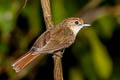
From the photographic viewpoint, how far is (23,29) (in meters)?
5.73

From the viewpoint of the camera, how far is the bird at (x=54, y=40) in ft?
15.1

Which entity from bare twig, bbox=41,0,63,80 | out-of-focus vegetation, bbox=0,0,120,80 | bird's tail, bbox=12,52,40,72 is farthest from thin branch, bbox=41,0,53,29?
out-of-focus vegetation, bbox=0,0,120,80

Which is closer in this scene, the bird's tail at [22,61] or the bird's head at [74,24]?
the bird's tail at [22,61]

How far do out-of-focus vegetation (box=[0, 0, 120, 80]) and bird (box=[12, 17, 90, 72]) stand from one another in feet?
0.45

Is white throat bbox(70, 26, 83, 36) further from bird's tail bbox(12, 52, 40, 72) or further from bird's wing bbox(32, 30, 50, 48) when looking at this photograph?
bird's tail bbox(12, 52, 40, 72)

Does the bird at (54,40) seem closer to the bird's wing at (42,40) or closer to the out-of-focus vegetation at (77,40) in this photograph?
the bird's wing at (42,40)

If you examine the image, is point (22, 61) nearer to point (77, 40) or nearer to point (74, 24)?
point (74, 24)

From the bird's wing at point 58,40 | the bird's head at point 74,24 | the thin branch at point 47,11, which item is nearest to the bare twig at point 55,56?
the thin branch at point 47,11

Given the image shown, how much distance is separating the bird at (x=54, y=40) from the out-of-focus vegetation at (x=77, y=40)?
0.14m

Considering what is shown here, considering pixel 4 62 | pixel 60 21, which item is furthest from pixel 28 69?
pixel 60 21

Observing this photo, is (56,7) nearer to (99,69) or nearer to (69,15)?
(69,15)

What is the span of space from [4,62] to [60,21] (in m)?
0.98

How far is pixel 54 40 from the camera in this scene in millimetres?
4859

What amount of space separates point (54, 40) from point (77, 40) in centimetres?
103
